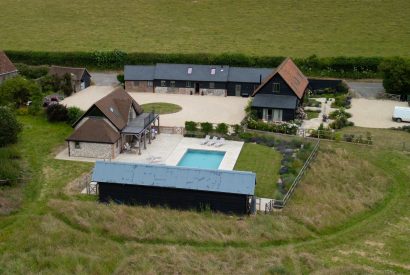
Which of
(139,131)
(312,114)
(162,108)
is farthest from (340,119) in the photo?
(139,131)

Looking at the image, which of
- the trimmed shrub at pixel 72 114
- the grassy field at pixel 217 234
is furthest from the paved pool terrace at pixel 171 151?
the trimmed shrub at pixel 72 114

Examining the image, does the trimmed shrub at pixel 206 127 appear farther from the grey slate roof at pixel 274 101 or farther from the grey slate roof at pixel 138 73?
the grey slate roof at pixel 138 73

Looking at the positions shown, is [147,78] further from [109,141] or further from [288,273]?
[288,273]

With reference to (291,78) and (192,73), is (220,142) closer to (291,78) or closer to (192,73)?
(291,78)

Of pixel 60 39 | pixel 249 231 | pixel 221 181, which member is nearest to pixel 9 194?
pixel 221 181

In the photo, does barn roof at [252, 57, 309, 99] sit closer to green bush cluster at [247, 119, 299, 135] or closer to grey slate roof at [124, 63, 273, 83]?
green bush cluster at [247, 119, 299, 135]
